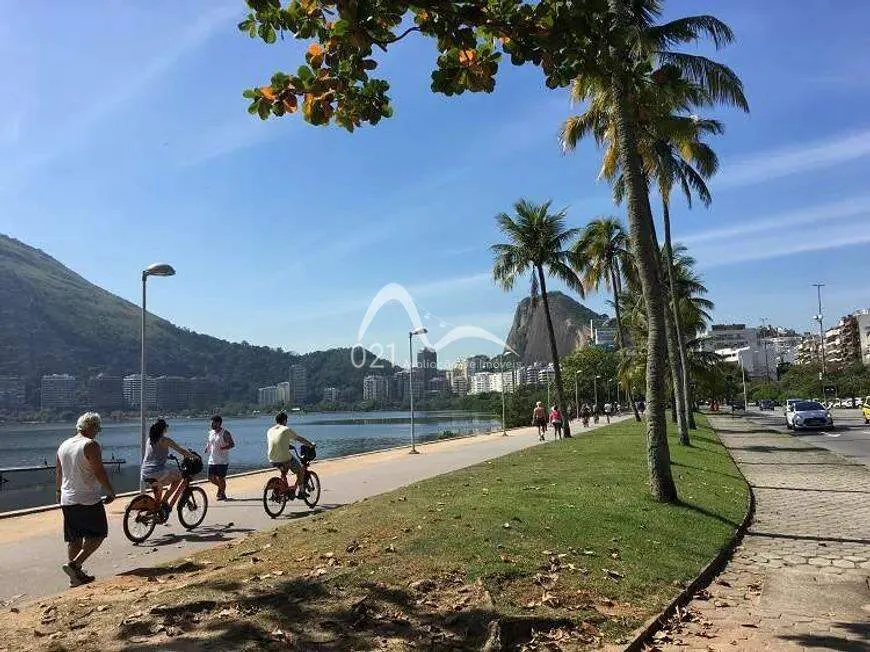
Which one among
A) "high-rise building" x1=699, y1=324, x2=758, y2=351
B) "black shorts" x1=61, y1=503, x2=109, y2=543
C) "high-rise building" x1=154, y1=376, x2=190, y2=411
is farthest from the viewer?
"high-rise building" x1=699, y1=324, x2=758, y2=351

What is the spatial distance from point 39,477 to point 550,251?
30.0m

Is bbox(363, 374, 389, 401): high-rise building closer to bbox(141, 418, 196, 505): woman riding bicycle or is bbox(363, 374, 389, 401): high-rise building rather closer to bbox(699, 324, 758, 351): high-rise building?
bbox(141, 418, 196, 505): woman riding bicycle

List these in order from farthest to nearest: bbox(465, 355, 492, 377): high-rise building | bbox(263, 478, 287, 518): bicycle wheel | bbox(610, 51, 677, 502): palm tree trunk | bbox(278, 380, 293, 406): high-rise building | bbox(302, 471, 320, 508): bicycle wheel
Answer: bbox(465, 355, 492, 377): high-rise building < bbox(278, 380, 293, 406): high-rise building < bbox(302, 471, 320, 508): bicycle wheel < bbox(263, 478, 287, 518): bicycle wheel < bbox(610, 51, 677, 502): palm tree trunk

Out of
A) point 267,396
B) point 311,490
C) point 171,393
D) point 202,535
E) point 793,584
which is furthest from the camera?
point 267,396

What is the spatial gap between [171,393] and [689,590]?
6933 centimetres

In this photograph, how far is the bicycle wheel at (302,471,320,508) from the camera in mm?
12023

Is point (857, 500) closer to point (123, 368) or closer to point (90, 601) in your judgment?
point (90, 601)

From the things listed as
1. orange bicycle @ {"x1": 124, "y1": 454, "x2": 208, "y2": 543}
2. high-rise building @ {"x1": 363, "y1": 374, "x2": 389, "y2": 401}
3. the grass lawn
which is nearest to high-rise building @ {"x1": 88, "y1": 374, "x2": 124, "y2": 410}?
high-rise building @ {"x1": 363, "y1": 374, "x2": 389, "y2": 401}

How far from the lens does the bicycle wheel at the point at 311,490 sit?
12.0 metres

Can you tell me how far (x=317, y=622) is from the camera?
4.85 metres

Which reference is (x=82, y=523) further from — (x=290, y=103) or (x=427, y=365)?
(x=427, y=365)

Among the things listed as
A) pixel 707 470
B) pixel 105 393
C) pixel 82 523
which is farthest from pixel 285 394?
pixel 82 523

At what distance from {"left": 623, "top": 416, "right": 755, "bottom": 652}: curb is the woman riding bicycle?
7058mm

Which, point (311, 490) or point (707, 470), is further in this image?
point (707, 470)
